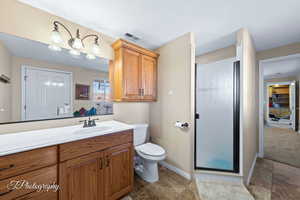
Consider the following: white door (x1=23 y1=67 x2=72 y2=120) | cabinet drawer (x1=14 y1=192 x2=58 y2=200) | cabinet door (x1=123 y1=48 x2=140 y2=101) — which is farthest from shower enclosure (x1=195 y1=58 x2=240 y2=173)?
white door (x1=23 y1=67 x2=72 y2=120)

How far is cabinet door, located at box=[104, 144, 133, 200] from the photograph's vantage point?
1.33 metres

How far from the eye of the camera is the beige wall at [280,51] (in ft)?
7.52

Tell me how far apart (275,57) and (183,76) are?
219 cm

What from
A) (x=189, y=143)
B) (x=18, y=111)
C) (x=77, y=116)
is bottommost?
(x=189, y=143)

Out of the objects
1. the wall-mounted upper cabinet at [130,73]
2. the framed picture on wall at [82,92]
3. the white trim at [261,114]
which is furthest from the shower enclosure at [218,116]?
the framed picture on wall at [82,92]

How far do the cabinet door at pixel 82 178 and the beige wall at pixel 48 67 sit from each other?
0.79 m

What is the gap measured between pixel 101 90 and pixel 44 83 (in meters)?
0.68

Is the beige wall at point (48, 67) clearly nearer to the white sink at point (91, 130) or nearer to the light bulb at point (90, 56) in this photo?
the light bulb at point (90, 56)

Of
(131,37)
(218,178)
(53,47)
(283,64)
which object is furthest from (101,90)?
(283,64)

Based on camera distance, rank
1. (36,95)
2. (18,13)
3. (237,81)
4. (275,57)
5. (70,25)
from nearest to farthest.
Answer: (18,13), (36,95), (70,25), (237,81), (275,57)

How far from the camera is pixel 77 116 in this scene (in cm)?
166

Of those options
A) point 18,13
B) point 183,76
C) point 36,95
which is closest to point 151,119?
point 183,76

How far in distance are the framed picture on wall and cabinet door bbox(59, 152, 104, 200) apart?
86 centimetres

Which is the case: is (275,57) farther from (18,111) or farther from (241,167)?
(18,111)
